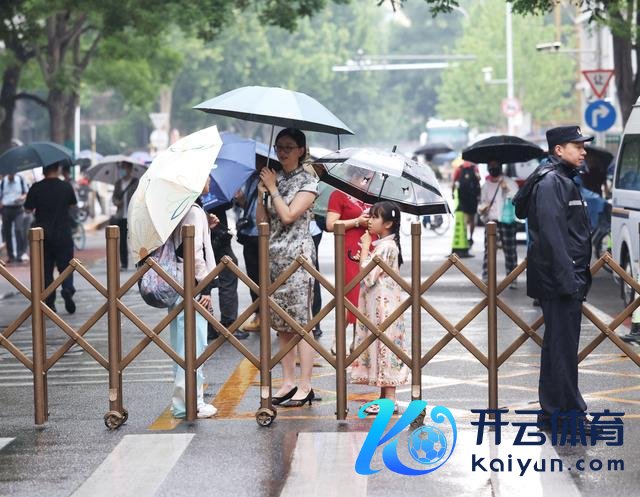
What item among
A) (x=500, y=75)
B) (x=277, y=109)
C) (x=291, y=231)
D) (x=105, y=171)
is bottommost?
(x=105, y=171)

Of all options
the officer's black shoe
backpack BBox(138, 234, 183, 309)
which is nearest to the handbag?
the officer's black shoe

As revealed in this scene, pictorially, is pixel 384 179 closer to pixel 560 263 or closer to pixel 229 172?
pixel 229 172

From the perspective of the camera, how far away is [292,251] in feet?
33.0

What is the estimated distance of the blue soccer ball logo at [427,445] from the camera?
8.52 m

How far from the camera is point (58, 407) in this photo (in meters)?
10.6

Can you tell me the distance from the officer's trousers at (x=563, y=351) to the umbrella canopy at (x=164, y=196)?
2.26m

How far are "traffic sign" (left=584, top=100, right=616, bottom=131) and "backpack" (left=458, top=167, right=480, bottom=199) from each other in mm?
3189

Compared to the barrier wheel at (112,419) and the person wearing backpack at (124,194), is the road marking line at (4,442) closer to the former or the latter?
the barrier wheel at (112,419)

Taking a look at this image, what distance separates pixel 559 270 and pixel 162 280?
2.47 metres

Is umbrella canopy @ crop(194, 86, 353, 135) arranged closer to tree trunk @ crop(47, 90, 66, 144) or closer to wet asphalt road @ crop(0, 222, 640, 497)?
wet asphalt road @ crop(0, 222, 640, 497)

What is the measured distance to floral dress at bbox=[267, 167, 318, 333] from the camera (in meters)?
9.99

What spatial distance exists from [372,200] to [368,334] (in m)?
2.00

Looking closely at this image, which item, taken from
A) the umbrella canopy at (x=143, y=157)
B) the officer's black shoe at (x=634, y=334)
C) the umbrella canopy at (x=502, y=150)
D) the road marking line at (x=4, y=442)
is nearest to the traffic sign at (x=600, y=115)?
the umbrella canopy at (x=143, y=157)

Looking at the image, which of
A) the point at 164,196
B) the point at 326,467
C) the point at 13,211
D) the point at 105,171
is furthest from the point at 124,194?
the point at 326,467
